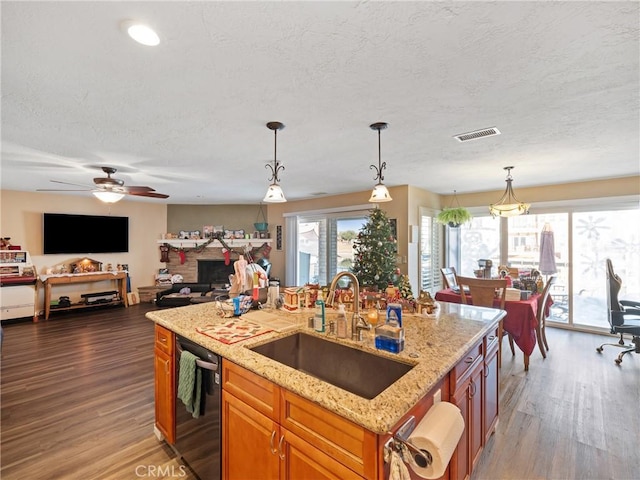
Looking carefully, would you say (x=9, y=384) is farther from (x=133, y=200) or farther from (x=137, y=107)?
(x=133, y=200)

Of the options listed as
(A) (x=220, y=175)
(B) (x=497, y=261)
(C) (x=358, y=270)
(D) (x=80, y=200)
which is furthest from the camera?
(D) (x=80, y=200)

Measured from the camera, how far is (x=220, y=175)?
4211 mm

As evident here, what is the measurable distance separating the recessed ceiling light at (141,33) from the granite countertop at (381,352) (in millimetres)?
1575

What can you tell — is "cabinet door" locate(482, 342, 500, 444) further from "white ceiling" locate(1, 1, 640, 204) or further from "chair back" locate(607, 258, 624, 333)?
"chair back" locate(607, 258, 624, 333)

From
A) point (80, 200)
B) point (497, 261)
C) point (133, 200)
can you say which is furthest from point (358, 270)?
point (80, 200)

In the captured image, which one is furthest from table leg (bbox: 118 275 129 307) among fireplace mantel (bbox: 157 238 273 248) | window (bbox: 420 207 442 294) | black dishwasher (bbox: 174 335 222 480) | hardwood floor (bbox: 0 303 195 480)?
window (bbox: 420 207 442 294)

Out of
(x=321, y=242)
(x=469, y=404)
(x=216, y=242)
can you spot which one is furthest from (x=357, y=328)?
(x=216, y=242)

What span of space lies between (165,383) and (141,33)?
2.08 metres

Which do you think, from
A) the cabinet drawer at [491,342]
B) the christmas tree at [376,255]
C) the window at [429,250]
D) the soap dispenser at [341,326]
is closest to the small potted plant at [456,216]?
the window at [429,250]

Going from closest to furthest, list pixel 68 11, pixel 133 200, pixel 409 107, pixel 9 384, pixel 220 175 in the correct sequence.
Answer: pixel 68 11, pixel 409 107, pixel 9 384, pixel 220 175, pixel 133 200

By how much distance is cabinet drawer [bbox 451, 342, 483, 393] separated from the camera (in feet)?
4.82

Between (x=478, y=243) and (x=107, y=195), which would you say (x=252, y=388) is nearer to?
(x=107, y=195)

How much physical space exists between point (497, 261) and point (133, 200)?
25.5 ft

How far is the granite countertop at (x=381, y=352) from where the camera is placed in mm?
1026
